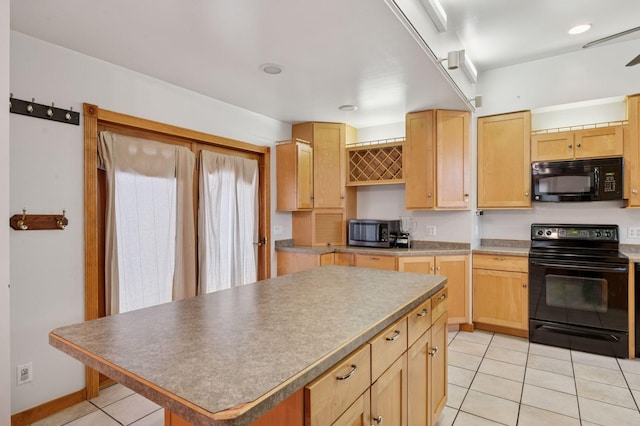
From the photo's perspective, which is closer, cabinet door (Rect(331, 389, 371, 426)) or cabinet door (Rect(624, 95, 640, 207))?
cabinet door (Rect(331, 389, 371, 426))

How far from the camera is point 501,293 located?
356 cm

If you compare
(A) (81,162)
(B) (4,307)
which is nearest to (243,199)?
(A) (81,162)

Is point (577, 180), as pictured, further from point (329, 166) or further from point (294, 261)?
point (294, 261)

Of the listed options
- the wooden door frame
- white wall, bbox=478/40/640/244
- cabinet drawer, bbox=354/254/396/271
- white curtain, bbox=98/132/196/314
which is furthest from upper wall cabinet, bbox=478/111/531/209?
the wooden door frame

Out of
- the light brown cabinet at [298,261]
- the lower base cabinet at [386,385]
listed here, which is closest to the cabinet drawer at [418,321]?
the lower base cabinet at [386,385]

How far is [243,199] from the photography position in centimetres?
379

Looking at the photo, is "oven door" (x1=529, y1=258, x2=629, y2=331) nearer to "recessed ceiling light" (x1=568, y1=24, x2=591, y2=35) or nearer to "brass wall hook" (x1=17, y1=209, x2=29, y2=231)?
"recessed ceiling light" (x1=568, y1=24, x2=591, y2=35)

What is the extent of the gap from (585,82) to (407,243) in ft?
7.85

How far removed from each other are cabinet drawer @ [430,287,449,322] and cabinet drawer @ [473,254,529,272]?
1817 mm

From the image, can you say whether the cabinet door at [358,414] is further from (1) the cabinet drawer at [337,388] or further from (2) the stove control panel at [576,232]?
(2) the stove control panel at [576,232]

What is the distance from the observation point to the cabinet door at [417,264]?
11.9 ft

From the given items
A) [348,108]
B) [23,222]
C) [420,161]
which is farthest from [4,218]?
[420,161]

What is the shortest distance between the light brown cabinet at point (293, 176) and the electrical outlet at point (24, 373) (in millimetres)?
2625

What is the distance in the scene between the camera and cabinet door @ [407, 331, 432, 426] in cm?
159
